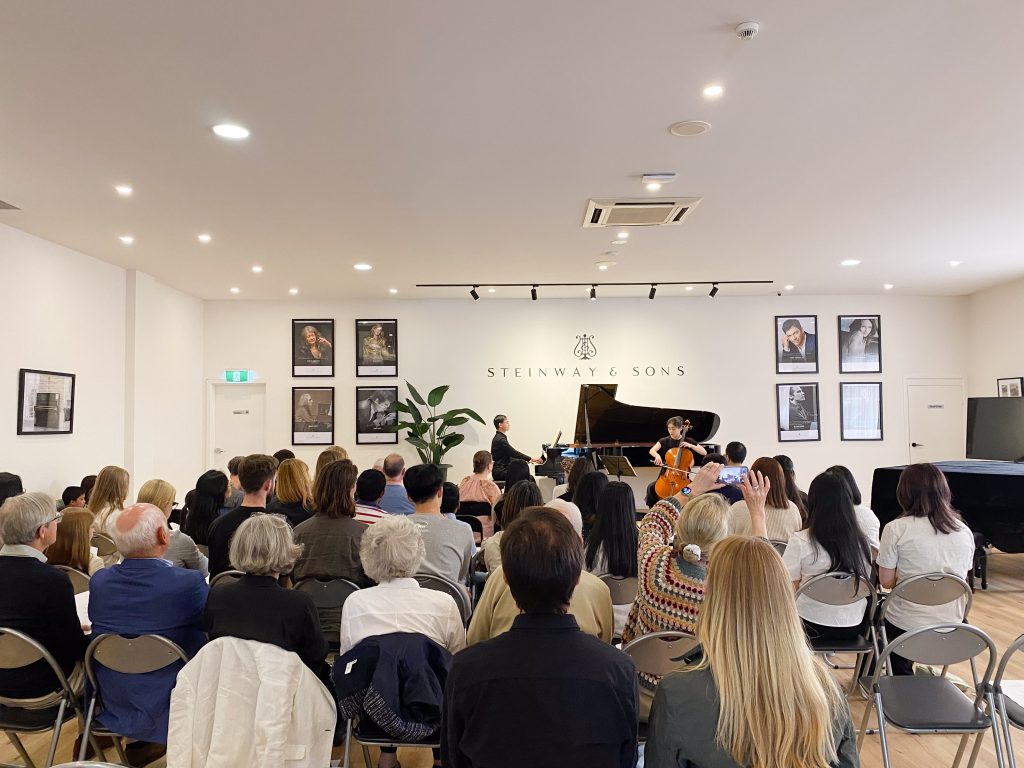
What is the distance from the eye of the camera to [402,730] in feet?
7.79

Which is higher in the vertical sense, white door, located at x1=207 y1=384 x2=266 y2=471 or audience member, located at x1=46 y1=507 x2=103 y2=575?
white door, located at x1=207 y1=384 x2=266 y2=471

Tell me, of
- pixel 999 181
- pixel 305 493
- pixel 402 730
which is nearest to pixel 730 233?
pixel 999 181

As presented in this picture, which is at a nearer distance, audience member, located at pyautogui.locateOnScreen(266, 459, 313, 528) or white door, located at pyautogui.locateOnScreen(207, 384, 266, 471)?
audience member, located at pyautogui.locateOnScreen(266, 459, 313, 528)

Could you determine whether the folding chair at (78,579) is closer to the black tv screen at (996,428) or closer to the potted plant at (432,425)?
the potted plant at (432,425)

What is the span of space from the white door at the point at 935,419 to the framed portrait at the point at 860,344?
2.27ft

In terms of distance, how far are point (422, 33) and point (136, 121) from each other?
2161 millimetres

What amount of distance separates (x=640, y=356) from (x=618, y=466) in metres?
3.24

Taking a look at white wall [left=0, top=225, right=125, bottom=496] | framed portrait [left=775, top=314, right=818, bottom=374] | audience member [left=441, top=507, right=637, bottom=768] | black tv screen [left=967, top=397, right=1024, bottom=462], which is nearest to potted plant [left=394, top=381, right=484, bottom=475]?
white wall [left=0, top=225, right=125, bottom=496]

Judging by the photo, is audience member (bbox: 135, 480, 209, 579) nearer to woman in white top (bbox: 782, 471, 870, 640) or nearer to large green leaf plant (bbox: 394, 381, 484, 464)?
woman in white top (bbox: 782, 471, 870, 640)

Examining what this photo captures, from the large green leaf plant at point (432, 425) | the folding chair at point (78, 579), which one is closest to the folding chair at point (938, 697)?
the folding chair at point (78, 579)

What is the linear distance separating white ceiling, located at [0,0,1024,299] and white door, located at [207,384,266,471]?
337 centimetres

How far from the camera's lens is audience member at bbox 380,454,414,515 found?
4.47 meters

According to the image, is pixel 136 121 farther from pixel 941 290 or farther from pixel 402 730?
pixel 941 290

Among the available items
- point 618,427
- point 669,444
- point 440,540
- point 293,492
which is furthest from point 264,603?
point 618,427
